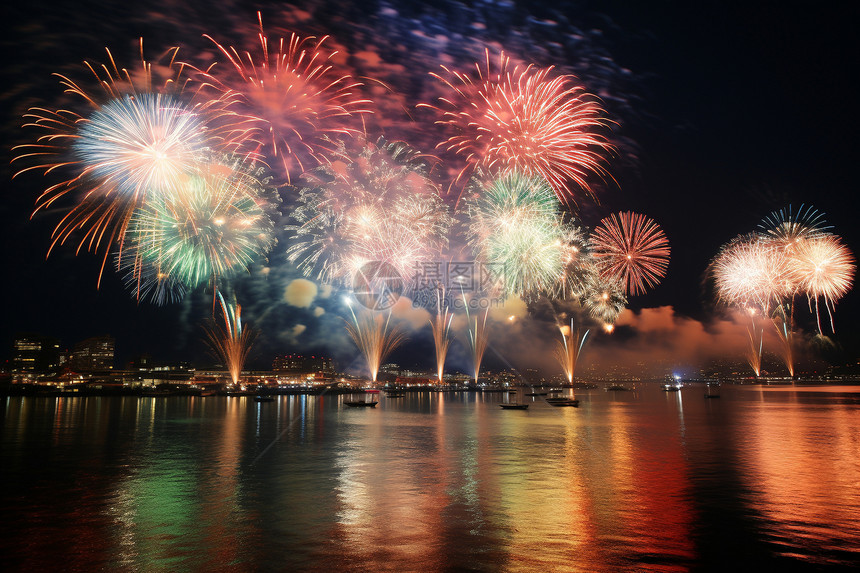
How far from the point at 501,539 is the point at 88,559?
886cm

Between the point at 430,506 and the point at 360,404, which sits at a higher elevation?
the point at 430,506

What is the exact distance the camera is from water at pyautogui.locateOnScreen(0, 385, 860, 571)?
11.7m

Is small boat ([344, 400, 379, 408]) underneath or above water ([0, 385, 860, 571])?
underneath

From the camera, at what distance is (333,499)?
17.5 metres

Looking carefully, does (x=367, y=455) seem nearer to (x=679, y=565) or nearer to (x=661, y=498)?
(x=661, y=498)

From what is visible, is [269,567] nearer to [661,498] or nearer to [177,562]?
[177,562]

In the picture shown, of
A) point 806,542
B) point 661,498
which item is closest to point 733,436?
point 661,498

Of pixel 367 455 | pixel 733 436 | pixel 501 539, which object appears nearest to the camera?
pixel 501 539

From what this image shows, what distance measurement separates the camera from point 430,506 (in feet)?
→ 54.0

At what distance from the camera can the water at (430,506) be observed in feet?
38.5

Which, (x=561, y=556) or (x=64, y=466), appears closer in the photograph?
(x=561, y=556)

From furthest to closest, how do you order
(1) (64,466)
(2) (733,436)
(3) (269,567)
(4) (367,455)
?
(2) (733,436), (4) (367,455), (1) (64,466), (3) (269,567)

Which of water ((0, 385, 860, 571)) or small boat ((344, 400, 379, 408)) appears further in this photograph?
small boat ((344, 400, 379, 408))

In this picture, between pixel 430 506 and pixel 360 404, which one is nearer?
pixel 430 506
